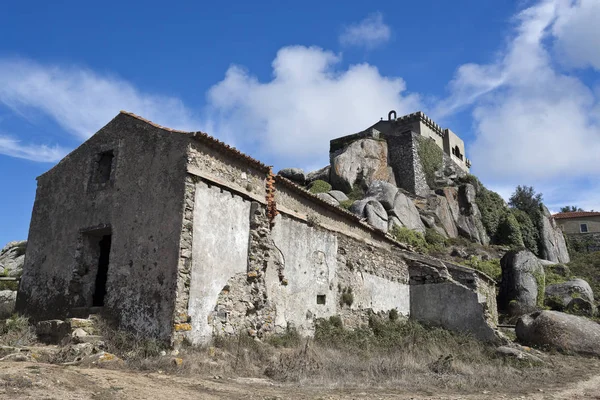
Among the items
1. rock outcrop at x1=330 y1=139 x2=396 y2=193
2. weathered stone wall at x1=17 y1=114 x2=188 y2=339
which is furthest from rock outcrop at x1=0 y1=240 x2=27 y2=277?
rock outcrop at x1=330 y1=139 x2=396 y2=193

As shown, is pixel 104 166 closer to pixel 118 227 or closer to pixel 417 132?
pixel 118 227

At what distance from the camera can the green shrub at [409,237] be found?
2888 cm

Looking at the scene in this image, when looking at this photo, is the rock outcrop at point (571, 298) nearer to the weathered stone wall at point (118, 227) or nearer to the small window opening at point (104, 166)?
the weathered stone wall at point (118, 227)

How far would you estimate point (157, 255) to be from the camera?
36.5 feet

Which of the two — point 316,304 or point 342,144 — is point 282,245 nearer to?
point 316,304

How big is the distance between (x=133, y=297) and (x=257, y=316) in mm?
3066

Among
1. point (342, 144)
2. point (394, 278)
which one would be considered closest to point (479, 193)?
point (342, 144)

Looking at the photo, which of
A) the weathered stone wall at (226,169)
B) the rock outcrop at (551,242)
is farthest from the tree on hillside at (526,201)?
the weathered stone wall at (226,169)

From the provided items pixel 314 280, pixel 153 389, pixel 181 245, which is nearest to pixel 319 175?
pixel 314 280

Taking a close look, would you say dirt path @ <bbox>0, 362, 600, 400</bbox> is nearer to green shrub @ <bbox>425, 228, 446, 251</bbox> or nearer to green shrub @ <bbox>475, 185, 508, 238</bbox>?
green shrub @ <bbox>425, 228, 446, 251</bbox>

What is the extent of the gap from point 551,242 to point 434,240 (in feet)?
46.5

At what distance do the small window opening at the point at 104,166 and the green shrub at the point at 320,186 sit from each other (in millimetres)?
21893

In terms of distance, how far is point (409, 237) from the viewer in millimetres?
29500

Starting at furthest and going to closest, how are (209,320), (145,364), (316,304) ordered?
(316,304) → (209,320) → (145,364)
